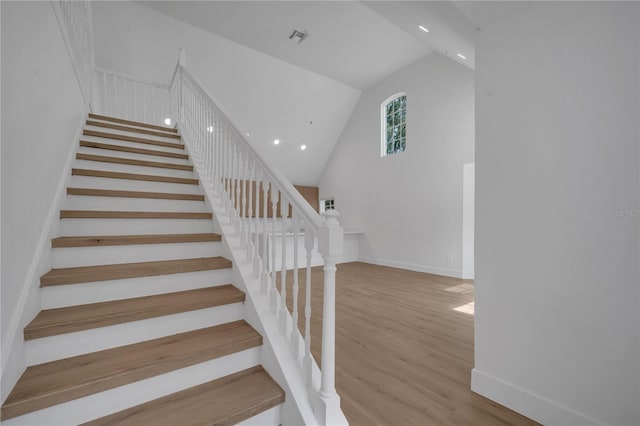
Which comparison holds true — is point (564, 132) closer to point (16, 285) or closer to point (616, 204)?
point (616, 204)

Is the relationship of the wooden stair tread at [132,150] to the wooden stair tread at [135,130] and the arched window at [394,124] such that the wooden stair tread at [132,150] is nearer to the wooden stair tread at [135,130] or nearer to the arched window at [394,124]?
the wooden stair tread at [135,130]

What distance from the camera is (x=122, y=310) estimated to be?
4.61 ft

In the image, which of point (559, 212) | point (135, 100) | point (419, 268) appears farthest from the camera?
point (419, 268)

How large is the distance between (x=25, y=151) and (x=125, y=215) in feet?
2.76

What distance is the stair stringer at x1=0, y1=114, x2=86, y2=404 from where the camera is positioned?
101 centimetres

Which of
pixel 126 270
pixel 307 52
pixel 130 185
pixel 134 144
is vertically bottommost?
pixel 126 270

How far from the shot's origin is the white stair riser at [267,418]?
122 centimetres

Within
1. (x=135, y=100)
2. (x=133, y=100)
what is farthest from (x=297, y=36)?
(x=133, y=100)

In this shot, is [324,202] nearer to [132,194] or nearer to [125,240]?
[132,194]

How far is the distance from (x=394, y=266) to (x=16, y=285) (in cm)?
580

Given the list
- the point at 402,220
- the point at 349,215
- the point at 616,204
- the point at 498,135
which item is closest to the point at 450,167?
the point at 402,220

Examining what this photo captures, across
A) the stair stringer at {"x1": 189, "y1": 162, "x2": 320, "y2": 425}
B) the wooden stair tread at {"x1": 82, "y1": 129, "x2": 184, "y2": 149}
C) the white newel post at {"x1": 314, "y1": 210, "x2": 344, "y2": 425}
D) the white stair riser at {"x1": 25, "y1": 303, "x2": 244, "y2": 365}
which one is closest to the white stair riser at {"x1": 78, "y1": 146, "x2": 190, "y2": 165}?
the wooden stair tread at {"x1": 82, "y1": 129, "x2": 184, "y2": 149}

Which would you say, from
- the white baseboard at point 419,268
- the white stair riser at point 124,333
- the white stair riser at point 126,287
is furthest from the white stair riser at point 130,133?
the white baseboard at point 419,268

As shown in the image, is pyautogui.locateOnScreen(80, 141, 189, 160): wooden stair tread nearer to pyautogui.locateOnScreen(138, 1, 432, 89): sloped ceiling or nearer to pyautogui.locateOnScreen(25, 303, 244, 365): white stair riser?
pyautogui.locateOnScreen(25, 303, 244, 365): white stair riser
